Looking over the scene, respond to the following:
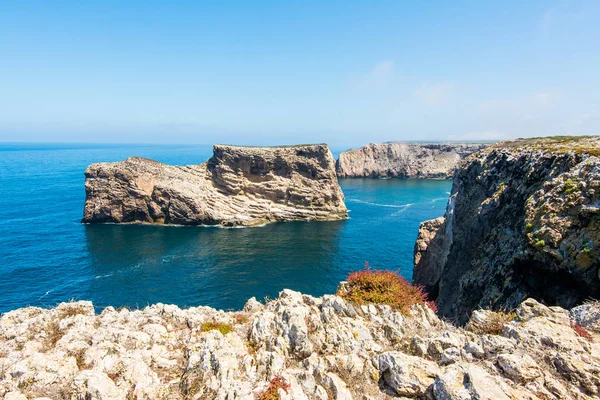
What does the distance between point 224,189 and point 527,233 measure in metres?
83.7

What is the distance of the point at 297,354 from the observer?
1363cm

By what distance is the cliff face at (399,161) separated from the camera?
190 metres

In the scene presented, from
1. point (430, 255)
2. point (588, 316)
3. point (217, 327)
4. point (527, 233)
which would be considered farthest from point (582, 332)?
point (430, 255)

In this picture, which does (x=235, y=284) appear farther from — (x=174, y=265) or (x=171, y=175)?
(x=171, y=175)

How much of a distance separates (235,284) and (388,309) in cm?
3771

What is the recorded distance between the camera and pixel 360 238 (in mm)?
75312

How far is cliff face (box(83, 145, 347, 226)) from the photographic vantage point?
85.8m

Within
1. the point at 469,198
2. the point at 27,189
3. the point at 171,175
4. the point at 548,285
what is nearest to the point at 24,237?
the point at 171,175

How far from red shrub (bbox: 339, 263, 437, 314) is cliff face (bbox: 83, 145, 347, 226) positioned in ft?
238

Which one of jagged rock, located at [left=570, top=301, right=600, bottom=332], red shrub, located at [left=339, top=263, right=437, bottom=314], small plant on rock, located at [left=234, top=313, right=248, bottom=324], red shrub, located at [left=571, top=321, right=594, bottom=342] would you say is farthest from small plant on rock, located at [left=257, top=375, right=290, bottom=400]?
jagged rock, located at [left=570, top=301, right=600, bottom=332]

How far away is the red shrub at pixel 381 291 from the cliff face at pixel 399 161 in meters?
175

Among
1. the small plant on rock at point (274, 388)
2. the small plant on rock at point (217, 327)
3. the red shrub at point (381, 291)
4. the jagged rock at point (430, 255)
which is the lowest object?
the jagged rock at point (430, 255)

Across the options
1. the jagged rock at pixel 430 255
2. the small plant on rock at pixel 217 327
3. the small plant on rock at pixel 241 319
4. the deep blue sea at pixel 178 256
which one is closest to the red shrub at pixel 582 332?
the small plant on rock at pixel 241 319

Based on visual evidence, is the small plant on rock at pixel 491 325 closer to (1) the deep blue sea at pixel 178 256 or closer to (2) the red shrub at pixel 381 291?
(2) the red shrub at pixel 381 291
